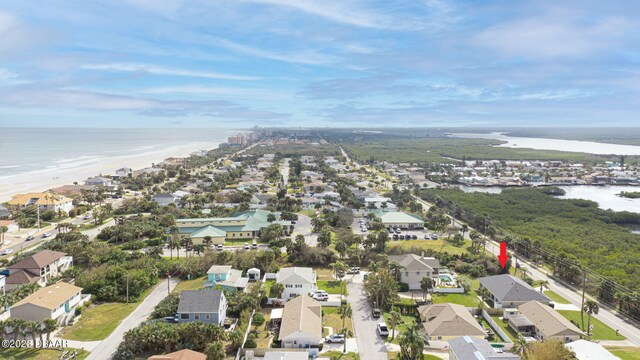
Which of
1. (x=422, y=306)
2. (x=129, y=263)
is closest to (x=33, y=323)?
(x=129, y=263)

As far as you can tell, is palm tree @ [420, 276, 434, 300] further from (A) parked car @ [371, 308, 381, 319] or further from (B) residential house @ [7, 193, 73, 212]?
(B) residential house @ [7, 193, 73, 212]

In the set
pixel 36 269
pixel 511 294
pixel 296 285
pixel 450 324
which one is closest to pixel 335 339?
pixel 450 324

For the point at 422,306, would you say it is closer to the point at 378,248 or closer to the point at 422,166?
the point at 378,248

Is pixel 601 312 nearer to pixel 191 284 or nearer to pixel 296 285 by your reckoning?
pixel 296 285

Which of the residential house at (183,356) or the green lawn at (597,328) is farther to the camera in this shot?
the green lawn at (597,328)

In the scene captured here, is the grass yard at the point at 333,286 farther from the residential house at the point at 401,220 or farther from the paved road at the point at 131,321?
the residential house at the point at 401,220

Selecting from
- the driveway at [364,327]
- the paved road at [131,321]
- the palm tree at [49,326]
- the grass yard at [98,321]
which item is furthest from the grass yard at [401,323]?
the palm tree at [49,326]
